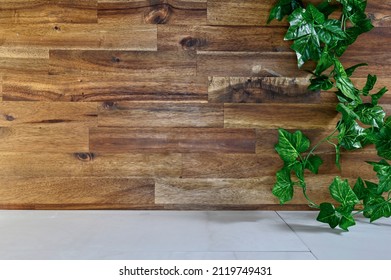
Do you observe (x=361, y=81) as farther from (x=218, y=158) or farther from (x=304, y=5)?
(x=218, y=158)

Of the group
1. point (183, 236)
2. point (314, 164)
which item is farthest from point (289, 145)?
point (183, 236)

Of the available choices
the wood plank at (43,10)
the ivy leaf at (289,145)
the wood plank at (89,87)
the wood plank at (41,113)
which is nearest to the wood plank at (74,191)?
the wood plank at (41,113)

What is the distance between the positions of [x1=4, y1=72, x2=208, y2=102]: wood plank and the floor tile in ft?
2.33

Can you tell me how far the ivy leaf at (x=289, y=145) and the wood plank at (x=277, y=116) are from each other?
136 mm

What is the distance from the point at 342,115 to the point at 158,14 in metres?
0.83

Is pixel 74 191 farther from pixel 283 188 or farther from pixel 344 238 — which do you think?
pixel 344 238

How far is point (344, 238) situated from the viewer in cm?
124

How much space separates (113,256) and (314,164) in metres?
0.84

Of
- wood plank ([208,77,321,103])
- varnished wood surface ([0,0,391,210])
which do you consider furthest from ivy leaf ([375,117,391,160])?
wood plank ([208,77,321,103])

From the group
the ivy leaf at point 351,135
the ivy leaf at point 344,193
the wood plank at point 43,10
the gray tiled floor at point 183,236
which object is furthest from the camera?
the wood plank at point 43,10

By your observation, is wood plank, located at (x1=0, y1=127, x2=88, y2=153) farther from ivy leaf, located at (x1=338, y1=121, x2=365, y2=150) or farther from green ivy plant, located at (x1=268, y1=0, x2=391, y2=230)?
ivy leaf, located at (x1=338, y1=121, x2=365, y2=150)

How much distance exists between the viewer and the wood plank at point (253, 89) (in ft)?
5.00

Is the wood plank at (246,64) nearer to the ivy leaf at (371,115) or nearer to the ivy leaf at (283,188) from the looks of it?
the ivy leaf at (371,115)

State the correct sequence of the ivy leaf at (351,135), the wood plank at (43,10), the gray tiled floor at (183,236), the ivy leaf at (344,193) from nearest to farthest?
1. the gray tiled floor at (183,236)
2. the ivy leaf at (344,193)
3. the ivy leaf at (351,135)
4. the wood plank at (43,10)
